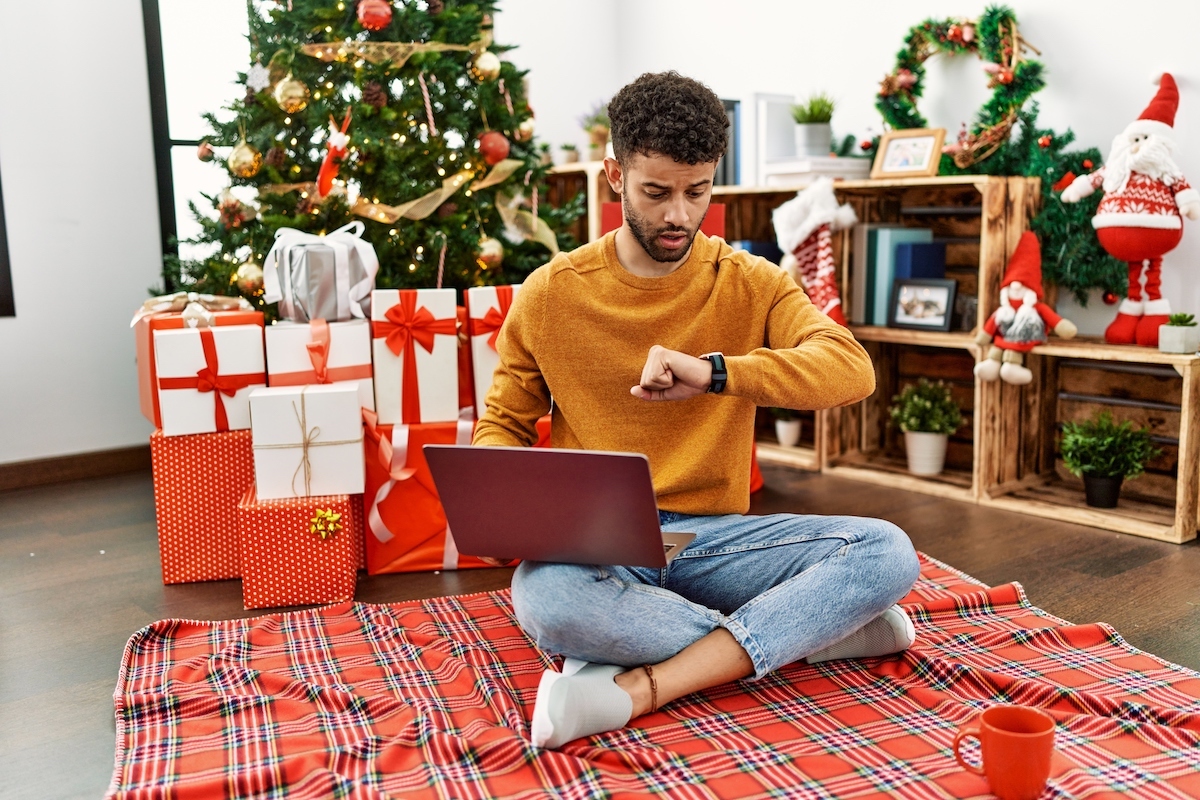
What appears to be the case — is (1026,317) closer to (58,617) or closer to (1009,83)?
(1009,83)

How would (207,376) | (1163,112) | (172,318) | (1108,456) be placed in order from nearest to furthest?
(207,376) → (172,318) → (1163,112) → (1108,456)

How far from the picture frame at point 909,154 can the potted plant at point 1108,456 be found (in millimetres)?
825

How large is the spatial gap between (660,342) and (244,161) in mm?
1393

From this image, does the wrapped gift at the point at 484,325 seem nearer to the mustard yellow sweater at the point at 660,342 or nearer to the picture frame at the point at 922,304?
the mustard yellow sweater at the point at 660,342

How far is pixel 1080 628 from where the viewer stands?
187 centimetres

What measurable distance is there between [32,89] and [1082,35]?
2964mm

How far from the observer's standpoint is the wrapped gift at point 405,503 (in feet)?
7.75

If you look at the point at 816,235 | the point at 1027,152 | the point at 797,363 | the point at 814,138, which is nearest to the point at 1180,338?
the point at 1027,152

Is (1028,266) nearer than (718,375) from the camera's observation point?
No

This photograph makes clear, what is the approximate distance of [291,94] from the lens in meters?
2.57

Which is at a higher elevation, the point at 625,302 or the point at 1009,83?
the point at 1009,83

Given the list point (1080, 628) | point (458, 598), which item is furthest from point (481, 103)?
point (1080, 628)

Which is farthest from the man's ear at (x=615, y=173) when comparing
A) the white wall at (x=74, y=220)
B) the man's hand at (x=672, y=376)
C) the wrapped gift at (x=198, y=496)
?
the white wall at (x=74, y=220)

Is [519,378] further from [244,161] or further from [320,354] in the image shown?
[244,161]
